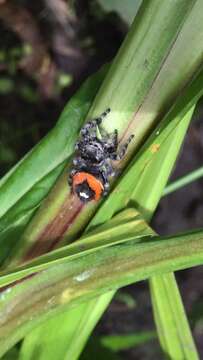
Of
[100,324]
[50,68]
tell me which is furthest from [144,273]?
[50,68]

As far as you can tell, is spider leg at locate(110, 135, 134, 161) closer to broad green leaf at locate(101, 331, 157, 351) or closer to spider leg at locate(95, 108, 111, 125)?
spider leg at locate(95, 108, 111, 125)

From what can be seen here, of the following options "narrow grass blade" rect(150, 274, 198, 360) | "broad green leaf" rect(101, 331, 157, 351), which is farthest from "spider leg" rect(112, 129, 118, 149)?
"broad green leaf" rect(101, 331, 157, 351)

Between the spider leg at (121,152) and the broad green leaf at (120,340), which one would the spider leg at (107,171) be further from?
the broad green leaf at (120,340)

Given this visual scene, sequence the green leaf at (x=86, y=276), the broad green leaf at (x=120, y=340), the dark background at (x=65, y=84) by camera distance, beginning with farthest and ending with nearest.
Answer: the dark background at (x=65, y=84), the broad green leaf at (x=120, y=340), the green leaf at (x=86, y=276)

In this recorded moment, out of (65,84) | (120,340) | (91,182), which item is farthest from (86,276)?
(65,84)

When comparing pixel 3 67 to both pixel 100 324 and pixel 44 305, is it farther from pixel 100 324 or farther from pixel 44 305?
pixel 44 305

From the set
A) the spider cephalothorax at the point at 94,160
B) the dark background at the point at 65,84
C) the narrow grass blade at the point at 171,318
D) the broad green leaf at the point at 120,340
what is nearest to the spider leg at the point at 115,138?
the spider cephalothorax at the point at 94,160
